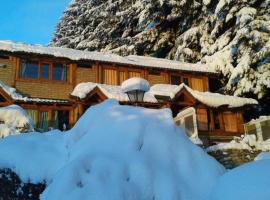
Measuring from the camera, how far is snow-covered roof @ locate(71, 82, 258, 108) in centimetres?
2084

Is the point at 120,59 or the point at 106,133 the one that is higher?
the point at 120,59

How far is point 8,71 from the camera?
21.1 meters

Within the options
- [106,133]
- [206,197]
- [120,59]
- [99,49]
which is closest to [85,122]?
[106,133]

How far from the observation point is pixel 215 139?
21.5 meters

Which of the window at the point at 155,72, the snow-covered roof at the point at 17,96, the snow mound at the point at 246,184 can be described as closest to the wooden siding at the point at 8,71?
the snow-covered roof at the point at 17,96

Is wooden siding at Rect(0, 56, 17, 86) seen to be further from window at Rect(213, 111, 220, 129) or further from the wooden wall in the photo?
window at Rect(213, 111, 220, 129)

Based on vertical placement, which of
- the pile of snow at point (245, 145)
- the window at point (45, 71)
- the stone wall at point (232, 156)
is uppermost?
the window at point (45, 71)

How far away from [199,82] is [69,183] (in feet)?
72.0

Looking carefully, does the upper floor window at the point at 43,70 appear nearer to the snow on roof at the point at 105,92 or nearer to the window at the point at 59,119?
the snow on roof at the point at 105,92

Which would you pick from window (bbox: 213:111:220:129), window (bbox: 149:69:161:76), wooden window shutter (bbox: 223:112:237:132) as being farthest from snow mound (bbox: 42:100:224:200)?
wooden window shutter (bbox: 223:112:237:132)

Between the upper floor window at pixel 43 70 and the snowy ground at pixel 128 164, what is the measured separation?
16281 millimetres

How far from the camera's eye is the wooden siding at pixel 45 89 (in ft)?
69.1

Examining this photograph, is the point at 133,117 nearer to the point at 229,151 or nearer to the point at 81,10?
the point at 229,151

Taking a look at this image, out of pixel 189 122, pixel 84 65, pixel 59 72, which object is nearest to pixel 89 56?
pixel 84 65
